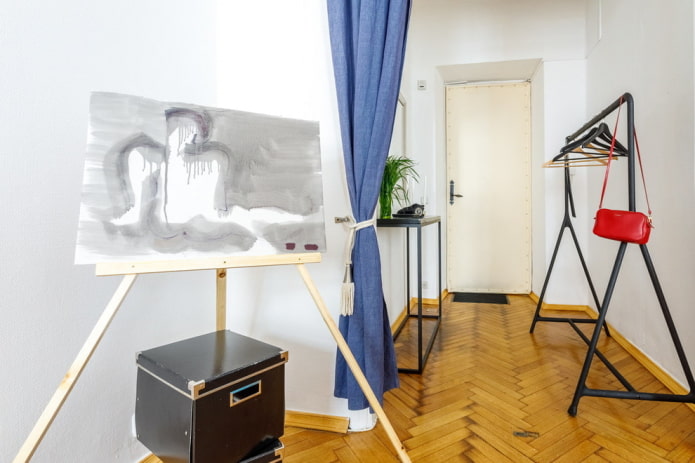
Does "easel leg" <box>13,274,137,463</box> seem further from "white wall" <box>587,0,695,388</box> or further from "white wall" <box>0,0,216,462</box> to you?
"white wall" <box>587,0,695,388</box>

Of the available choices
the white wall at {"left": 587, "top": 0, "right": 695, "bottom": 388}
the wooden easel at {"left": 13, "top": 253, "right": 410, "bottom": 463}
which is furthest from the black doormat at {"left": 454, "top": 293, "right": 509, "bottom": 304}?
the wooden easel at {"left": 13, "top": 253, "right": 410, "bottom": 463}

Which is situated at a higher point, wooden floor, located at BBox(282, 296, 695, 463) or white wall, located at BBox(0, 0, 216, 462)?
white wall, located at BBox(0, 0, 216, 462)

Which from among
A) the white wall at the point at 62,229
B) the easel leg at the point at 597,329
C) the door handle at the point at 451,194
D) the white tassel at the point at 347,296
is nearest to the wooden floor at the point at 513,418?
the easel leg at the point at 597,329

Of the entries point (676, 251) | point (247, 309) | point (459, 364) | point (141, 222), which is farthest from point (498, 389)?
point (141, 222)

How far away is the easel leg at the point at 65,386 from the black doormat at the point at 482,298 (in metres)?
3.27

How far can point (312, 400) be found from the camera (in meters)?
1.62

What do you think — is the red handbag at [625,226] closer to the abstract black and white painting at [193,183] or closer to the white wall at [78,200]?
the white wall at [78,200]

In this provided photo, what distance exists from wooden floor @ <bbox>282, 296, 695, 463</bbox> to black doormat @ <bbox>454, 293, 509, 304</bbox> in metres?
1.17

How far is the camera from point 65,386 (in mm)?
815

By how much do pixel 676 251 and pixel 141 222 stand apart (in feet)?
7.49

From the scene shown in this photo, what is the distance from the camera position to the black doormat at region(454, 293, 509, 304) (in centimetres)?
362

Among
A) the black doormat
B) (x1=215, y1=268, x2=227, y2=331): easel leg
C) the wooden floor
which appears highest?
(x1=215, y1=268, x2=227, y2=331): easel leg

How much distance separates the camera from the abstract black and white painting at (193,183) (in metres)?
0.94

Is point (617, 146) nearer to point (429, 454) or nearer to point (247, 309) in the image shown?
point (429, 454)
